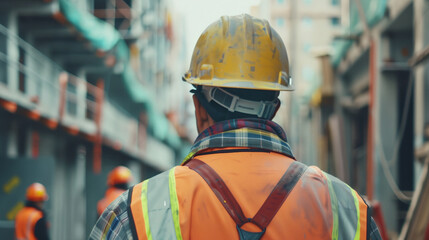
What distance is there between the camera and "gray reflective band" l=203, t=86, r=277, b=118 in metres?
2.50

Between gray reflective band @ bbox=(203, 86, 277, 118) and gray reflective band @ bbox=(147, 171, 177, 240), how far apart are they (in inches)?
14.1

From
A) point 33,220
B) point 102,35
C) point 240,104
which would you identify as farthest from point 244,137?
point 102,35

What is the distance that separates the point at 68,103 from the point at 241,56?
20.3 m

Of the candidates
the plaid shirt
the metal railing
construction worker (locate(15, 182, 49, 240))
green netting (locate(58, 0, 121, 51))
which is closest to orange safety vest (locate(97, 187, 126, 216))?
construction worker (locate(15, 182, 49, 240))

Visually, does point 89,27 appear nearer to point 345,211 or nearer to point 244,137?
point 244,137

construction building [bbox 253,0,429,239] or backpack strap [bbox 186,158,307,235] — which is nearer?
backpack strap [bbox 186,158,307,235]

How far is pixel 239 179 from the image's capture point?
2334 millimetres

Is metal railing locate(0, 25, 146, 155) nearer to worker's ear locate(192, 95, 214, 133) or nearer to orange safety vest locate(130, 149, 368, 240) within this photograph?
worker's ear locate(192, 95, 214, 133)

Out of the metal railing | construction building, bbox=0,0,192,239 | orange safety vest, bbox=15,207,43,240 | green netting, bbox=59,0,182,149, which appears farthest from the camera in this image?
green netting, bbox=59,0,182,149

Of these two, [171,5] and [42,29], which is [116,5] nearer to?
[42,29]

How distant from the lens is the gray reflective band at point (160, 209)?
2.21 m

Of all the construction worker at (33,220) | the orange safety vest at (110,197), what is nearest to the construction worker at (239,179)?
the orange safety vest at (110,197)

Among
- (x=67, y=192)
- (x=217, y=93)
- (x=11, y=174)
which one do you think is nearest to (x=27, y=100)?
(x=11, y=174)

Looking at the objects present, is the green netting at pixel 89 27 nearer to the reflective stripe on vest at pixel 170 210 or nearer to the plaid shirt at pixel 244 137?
the plaid shirt at pixel 244 137
